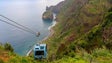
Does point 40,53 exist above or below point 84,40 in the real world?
above

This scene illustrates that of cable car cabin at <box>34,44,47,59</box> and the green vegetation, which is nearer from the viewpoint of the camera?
the green vegetation

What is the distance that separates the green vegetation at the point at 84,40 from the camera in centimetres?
3216

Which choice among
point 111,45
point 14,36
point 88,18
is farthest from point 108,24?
point 14,36

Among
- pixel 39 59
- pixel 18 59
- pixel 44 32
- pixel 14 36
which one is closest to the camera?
pixel 18 59

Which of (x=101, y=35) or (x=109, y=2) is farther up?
(x=109, y=2)

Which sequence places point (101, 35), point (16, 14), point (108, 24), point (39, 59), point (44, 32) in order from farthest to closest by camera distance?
point (16, 14) < point (44, 32) < point (108, 24) < point (101, 35) < point (39, 59)

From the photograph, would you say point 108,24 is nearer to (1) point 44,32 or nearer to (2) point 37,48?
(2) point 37,48

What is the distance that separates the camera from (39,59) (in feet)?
123

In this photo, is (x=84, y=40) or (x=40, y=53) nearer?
(x=40, y=53)

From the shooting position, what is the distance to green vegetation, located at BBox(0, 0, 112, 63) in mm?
32156

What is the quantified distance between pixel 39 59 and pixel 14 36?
95126 mm

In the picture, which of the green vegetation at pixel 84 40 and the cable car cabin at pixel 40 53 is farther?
the cable car cabin at pixel 40 53

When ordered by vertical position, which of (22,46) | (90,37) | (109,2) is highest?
(109,2)

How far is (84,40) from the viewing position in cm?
6481
